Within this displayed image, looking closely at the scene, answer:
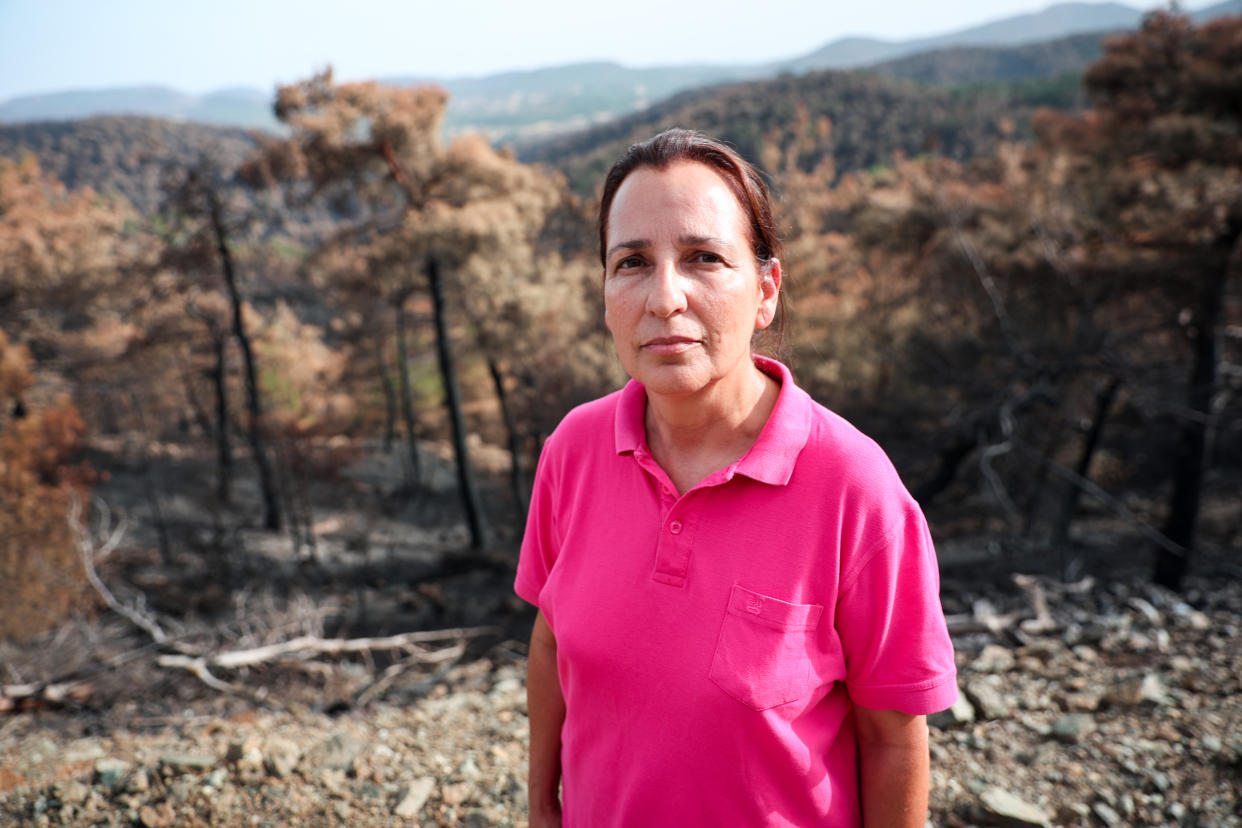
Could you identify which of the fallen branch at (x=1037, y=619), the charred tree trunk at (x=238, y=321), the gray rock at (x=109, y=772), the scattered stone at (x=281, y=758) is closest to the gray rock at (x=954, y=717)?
the fallen branch at (x=1037, y=619)

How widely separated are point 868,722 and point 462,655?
597cm

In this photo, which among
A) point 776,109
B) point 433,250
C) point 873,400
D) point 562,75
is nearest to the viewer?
point 433,250

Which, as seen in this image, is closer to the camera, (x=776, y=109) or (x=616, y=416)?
(x=616, y=416)

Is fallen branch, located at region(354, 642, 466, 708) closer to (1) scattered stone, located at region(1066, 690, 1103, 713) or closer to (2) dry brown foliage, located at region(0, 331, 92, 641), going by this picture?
(1) scattered stone, located at region(1066, 690, 1103, 713)

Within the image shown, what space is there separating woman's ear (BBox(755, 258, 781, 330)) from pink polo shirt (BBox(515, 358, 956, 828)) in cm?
14

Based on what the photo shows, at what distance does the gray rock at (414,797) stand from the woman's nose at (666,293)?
8.71 feet

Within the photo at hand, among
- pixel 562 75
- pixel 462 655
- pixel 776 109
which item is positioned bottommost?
pixel 462 655

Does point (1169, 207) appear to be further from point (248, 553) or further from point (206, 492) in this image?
point (206, 492)

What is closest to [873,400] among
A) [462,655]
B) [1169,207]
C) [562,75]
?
[1169,207]

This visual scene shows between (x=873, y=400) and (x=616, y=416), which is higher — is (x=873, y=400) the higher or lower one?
the lower one

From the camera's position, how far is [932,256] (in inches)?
469

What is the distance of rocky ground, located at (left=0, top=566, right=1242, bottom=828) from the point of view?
2.79 m

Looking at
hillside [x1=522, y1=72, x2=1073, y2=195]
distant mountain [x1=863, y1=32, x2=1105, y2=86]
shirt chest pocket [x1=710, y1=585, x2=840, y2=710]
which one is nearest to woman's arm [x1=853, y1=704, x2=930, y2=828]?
shirt chest pocket [x1=710, y1=585, x2=840, y2=710]

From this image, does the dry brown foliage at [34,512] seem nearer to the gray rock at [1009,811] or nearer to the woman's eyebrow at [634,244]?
the gray rock at [1009,811]
